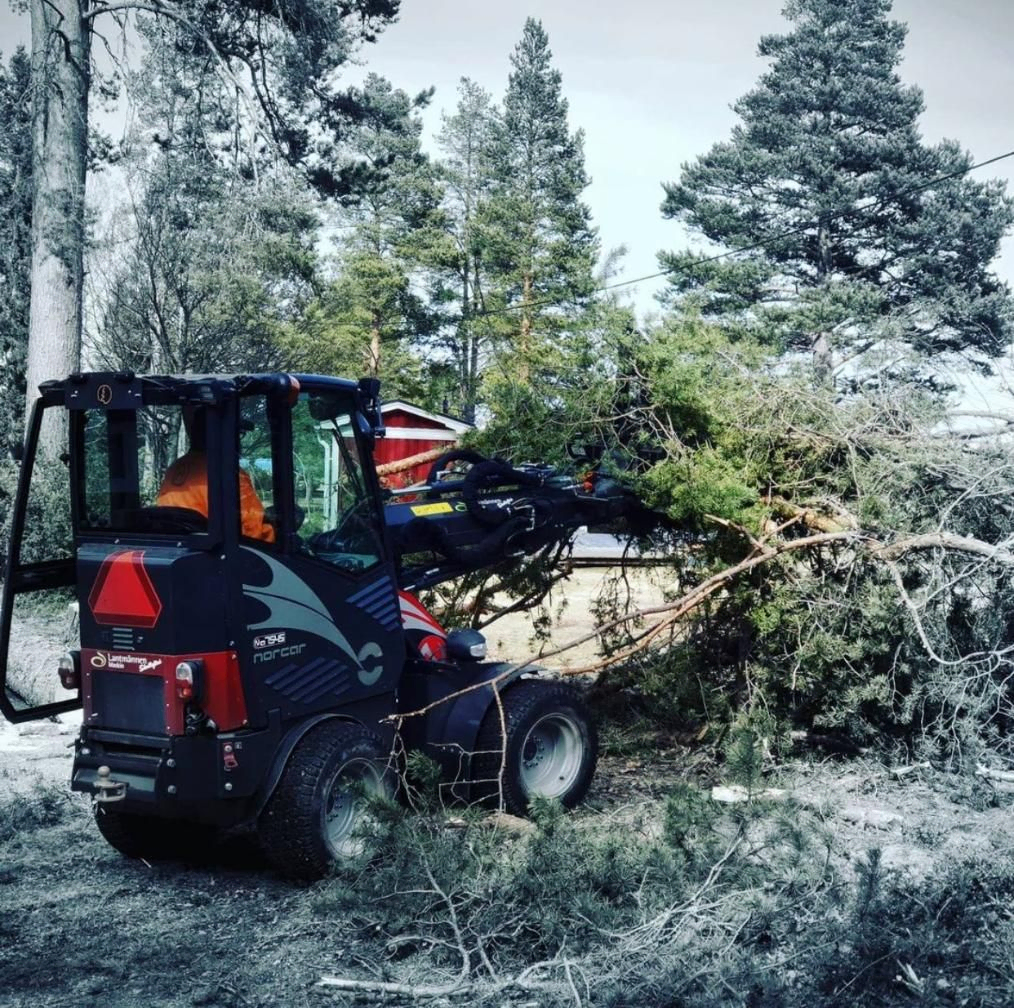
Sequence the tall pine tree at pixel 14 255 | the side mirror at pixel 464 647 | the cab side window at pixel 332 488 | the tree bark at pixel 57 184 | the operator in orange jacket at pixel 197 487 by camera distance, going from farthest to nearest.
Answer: the tall pine tree at pixel 14 255, the tree bark at pixel 57 184, the side mirror at pixel 464 647, the cab side window at pixel 332 488, the operator in orange jacket at pixel 197 487

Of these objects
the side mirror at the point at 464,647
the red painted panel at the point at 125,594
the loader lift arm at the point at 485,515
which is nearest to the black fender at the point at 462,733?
the side mirror at the point at 464,647

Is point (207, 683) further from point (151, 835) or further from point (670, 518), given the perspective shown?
point (670, 518)

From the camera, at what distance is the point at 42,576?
20.7 ft

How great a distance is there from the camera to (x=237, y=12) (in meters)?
16.6

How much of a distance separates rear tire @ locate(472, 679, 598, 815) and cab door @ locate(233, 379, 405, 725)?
635 mm

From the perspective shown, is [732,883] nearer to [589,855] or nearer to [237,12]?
[589,855]

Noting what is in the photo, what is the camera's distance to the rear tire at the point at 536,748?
6770 mm

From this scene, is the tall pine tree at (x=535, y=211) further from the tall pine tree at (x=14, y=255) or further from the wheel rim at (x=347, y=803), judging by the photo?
the wheel rim at (x=347, y=803)

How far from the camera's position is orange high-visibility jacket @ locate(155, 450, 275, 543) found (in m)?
5.75

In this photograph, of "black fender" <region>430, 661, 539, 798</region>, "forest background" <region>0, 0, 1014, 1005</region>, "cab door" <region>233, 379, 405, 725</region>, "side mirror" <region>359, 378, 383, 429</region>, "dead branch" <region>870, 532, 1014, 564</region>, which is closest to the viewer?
"forest background" <region>0, 0, 1014, 1005</region>

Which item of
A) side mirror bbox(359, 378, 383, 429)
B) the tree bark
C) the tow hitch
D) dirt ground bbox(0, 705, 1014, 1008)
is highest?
the tree bark

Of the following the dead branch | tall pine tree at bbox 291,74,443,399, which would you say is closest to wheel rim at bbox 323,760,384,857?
the dead branch

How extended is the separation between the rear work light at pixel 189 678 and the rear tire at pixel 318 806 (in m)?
0.61

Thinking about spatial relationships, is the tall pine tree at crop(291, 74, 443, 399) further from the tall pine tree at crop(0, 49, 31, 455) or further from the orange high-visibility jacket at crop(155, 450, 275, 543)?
the orange high-visibility jacket at crop(155, 450, 275, 543)
